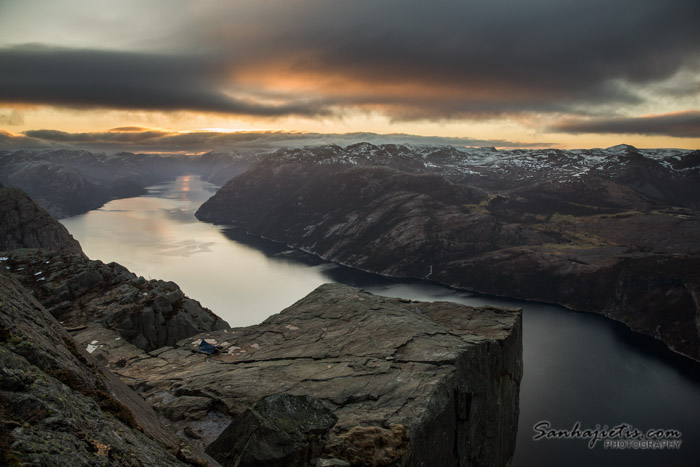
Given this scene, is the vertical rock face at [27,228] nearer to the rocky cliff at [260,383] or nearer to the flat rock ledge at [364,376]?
the rocky cliff at [260,383]

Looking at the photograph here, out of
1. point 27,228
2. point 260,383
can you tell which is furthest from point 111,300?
point 27,228

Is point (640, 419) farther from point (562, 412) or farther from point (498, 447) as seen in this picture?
point (498, 447)

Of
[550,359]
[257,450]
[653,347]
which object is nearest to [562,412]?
[550,359]

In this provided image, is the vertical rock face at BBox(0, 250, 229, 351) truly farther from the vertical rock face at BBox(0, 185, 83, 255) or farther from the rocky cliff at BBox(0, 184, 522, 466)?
the vertical rock face at BBox(0, 185, 83, 255)

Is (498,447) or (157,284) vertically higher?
(157,284)

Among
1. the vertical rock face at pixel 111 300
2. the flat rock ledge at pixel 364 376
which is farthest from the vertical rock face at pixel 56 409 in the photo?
the vertical rock face at pixel 111 300

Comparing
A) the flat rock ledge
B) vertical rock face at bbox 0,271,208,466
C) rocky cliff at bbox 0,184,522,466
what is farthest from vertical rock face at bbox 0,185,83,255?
vertical rock face at bbox 0,271,208,466
